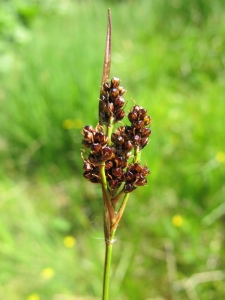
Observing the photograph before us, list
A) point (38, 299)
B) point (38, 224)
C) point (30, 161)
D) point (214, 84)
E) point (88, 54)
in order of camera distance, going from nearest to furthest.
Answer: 1. point (38, 299)
2. point (38, 224)
3. point (30, 161)
4. point (88, 54)
5. point (214, 84)

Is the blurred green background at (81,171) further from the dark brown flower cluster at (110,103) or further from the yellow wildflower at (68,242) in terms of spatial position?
the dark brown flower cluster at (110,103)

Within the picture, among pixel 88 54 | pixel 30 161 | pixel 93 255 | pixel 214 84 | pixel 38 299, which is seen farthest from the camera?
pixel 214 84

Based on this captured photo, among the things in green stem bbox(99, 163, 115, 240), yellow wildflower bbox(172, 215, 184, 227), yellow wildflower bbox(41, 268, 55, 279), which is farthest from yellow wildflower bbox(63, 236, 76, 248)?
green stem bbox(99, 163, 115, 240)

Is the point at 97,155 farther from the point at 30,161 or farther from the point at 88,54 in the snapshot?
the point at 88,54

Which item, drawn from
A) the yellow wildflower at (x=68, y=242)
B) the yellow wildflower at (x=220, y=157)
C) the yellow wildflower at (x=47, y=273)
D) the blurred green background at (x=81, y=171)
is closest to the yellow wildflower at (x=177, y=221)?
the blurred green background at (x=81, y=171)

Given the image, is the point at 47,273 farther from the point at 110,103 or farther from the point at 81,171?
the point at 110,103

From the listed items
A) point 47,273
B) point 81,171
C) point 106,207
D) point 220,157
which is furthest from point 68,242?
point 106,207

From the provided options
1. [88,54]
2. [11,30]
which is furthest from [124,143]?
[11,30]
